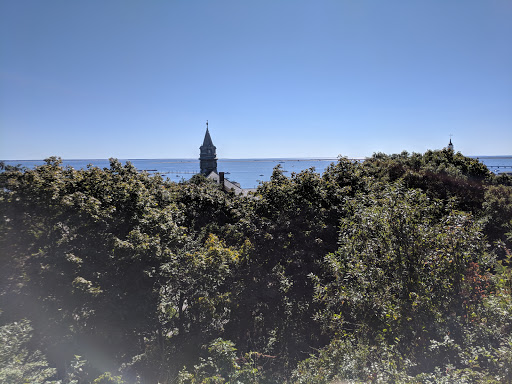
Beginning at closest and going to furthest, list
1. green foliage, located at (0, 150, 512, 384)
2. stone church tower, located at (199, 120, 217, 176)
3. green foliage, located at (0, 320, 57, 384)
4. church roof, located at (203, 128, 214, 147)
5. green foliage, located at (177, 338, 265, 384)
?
green foliage, located at (0, 150, 512, 384), green foliage, located at (0, 320, 57, 384), green foliage, located at (177, 338, 265, 384), stone church tower, located at (199, 120, 217, 176), church roof, located at (203, 128, 214, 147)

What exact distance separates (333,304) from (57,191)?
1032cm

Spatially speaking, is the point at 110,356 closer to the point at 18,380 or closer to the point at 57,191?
the point at 18,380

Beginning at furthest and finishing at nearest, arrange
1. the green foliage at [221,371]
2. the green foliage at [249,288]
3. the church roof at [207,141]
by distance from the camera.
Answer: the church roof at [207,141] → the green foliage at [221,371] → the green foliage at [249,288]

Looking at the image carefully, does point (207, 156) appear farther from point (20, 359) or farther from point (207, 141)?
point (20, 359)

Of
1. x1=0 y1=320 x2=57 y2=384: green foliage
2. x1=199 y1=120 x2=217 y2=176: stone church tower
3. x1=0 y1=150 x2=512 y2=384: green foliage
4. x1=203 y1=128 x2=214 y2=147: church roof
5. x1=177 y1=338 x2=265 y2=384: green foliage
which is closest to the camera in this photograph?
x1=0 y1=150 x2=512 y2=384: green foliage

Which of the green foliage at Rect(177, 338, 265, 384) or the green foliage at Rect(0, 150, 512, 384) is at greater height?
the green foliage at Rect(0, 150, 512, 384)

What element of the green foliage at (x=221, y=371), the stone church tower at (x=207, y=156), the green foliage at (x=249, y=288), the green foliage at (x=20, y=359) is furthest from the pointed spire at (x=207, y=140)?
the green foliage at (x=221, y=371)

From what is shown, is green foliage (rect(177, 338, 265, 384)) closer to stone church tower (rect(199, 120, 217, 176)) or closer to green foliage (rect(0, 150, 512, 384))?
green foliage (rect(0, 150, 512, 384))

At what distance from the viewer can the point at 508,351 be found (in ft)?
18.3

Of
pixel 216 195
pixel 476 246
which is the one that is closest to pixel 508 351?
pixel 476 246

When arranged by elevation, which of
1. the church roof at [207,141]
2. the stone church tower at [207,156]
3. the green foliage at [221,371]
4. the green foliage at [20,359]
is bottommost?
the green foliage at [221,371]

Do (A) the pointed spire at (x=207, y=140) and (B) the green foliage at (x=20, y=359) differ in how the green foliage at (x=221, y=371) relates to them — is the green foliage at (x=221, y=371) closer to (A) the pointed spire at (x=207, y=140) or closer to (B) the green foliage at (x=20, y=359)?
(B) the green foliage at (x=20, y=359)

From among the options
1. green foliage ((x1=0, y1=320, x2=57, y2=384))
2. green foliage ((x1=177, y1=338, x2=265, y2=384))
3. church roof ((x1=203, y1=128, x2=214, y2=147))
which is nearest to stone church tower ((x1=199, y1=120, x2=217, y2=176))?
church roof ((x1=203, y1=128, x2=214, y2=147))

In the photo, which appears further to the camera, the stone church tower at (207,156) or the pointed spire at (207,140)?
the pointed spire at (207,140)
